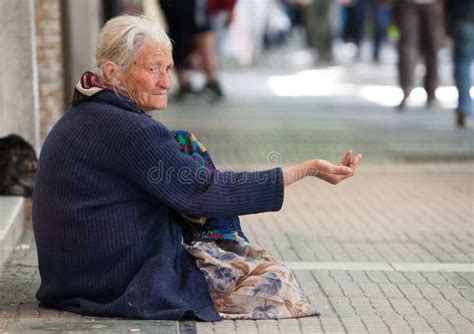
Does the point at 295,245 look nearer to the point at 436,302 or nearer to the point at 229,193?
the point at 436,302

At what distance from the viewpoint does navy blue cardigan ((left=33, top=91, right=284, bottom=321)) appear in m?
4.88

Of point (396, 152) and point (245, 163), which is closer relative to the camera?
point (245, 163)

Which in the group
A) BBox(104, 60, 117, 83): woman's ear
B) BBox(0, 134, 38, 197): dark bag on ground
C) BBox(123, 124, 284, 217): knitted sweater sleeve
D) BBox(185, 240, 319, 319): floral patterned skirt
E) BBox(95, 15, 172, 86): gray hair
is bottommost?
BBox(185, 240, 319, 319): floral patterned skirt

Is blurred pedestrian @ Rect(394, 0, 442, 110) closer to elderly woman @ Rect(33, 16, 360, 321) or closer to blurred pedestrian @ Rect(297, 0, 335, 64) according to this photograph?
blurred pedestrian @ Rect(297, 0, 335, 64)

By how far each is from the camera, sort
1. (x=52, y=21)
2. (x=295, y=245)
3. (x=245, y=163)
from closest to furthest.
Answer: (x=295, y=245) < (x=52, y=21) < (x=245, y=163)

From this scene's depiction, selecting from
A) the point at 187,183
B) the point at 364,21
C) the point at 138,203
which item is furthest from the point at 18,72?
the point at 364,21

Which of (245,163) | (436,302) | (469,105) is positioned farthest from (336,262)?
(469,105)

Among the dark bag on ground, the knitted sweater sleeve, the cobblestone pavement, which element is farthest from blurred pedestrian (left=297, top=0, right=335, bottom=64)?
the knitted sweater sleeve

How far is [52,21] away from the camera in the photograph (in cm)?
923

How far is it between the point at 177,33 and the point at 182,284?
10985 millimetres

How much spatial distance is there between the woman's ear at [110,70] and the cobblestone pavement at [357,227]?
38.8 inches

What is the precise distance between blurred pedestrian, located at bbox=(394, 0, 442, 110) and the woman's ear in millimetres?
10438

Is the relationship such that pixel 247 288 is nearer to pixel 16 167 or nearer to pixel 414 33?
pixel 16 167

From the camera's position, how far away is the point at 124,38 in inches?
196
